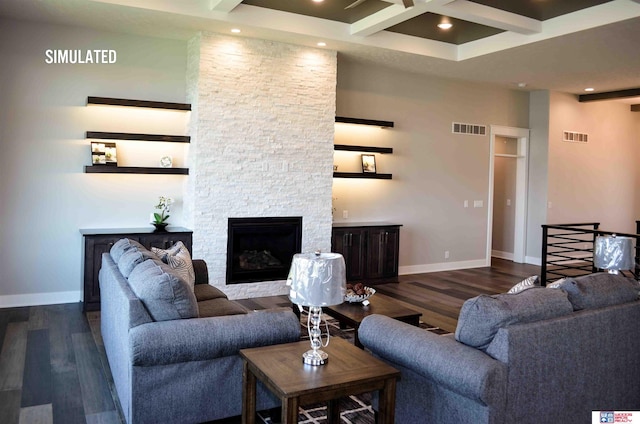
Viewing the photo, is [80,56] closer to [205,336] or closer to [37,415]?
[37,415]

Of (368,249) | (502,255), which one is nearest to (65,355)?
(368,249)

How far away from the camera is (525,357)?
261cm

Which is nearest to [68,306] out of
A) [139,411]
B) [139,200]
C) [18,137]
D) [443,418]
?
[139,200]

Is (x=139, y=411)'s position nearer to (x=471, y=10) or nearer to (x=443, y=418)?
(x=443, y=418)

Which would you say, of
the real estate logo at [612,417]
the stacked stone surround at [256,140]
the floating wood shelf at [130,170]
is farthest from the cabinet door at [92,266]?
the real estate logo at [612,417]

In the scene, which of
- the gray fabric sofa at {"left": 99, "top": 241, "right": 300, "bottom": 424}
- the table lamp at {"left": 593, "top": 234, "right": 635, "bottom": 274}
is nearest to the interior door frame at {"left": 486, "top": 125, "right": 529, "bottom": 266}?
the table lamp at {"left": 593, "top": 234, "right": 635, "bottom": 274}

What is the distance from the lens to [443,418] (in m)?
2.71

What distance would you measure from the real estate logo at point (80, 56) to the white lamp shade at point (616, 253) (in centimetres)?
550

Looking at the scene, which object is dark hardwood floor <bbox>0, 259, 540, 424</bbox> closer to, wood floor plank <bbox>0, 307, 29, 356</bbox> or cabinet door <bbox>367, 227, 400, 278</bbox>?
wood floor plank <bbox>0, 307, 29, 356</bbox>

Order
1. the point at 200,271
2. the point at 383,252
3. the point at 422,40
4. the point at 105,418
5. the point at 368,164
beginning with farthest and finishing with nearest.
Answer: the point at 368,164
the point at 383,252
the point at 422,40
the point at 200,271
the point at 105,418

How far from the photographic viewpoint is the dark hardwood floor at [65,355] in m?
3.42

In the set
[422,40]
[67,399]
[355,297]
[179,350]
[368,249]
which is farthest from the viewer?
[368,249]

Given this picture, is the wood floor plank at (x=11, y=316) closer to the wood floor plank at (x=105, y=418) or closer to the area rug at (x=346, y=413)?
the wood floor plank at (x=105, y=418)

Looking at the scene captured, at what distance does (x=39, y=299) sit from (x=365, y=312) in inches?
156
